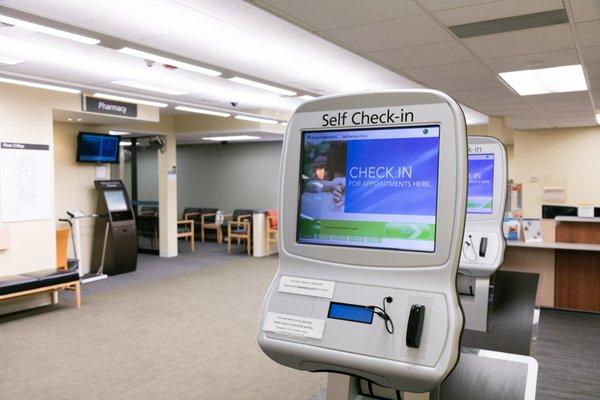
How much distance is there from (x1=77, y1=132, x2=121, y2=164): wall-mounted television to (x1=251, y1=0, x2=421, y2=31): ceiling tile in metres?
5.62

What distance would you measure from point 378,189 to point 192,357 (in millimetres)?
3516

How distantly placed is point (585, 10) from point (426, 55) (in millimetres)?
1389

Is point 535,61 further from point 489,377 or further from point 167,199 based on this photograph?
point 167,199

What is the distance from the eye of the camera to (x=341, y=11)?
Answer: 10.4ft

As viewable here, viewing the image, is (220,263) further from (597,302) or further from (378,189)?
(378,189)

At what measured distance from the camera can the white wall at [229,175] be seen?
12398mm

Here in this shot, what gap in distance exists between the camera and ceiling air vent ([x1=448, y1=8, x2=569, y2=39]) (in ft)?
10.8

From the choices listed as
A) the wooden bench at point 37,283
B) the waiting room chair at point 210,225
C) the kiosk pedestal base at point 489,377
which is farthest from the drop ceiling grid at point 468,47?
the waiting room chair at point 210,225

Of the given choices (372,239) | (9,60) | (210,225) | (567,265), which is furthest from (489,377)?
(210,225)

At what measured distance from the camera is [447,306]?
1116 millimetres

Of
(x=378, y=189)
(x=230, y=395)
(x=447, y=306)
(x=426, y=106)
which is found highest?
(x=426, y=106)

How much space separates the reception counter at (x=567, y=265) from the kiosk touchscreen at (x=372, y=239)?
4.84 metres

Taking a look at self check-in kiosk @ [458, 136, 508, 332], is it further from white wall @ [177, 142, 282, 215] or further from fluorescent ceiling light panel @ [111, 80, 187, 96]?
white wall @ [177, 142, 282, 215]

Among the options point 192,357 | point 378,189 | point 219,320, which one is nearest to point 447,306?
point 378,189
